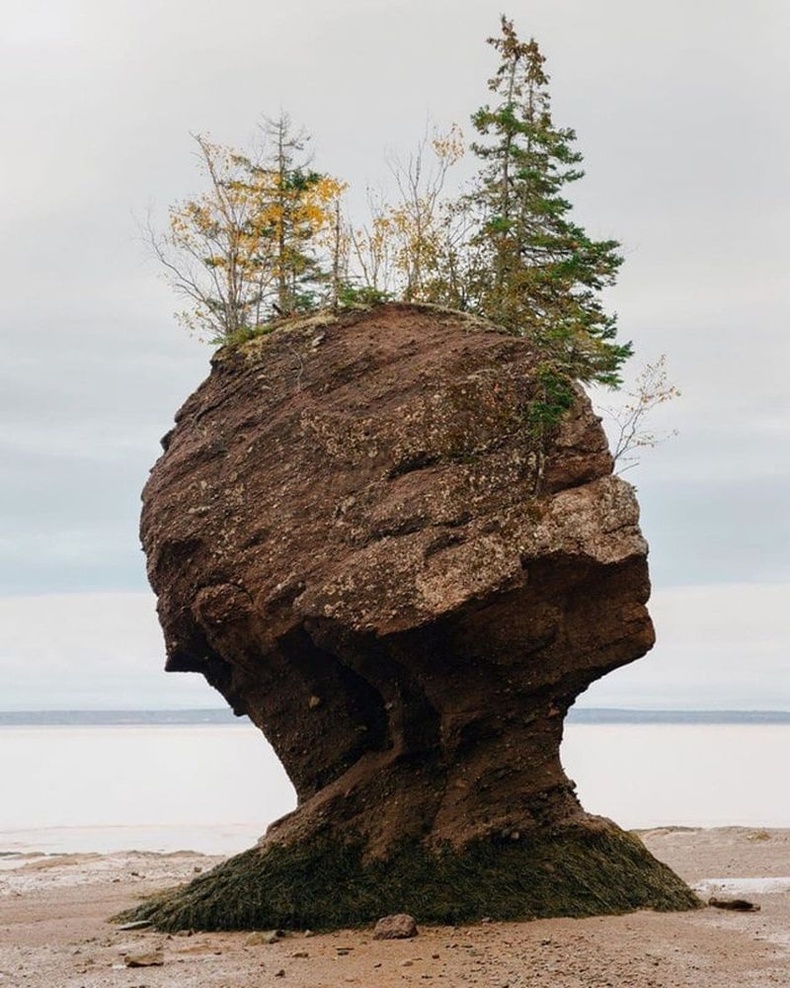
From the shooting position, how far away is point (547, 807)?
21.9 meters

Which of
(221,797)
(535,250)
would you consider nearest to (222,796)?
(221,797)

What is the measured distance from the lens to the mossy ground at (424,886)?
2075cm

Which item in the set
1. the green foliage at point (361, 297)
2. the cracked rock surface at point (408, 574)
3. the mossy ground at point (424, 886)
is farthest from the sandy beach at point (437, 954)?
the green foliage at point (361, 297)

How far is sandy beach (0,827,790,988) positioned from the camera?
56.3ft

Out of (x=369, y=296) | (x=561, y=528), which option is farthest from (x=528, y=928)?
(x=369, y=296)

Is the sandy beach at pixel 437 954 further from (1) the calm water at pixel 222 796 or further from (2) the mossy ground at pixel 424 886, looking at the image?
(1) the calm water at pixel 222 796

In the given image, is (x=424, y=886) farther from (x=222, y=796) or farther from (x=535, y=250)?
(x=222, y=796)

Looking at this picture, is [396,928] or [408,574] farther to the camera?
[408,574]

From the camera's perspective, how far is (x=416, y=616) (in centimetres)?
2002

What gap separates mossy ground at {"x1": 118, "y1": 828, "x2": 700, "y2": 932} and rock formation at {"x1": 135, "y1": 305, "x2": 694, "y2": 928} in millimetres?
34

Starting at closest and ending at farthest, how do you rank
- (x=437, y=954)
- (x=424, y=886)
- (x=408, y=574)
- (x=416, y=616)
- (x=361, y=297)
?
(x=437, y=954), (x=416, y=616), (x=408, y=574), (x=424, y=886), (x=361, y=297)

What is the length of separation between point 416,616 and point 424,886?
4.19 meters

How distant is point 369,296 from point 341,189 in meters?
4.96

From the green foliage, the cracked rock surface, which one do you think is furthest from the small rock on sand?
the green foliage
